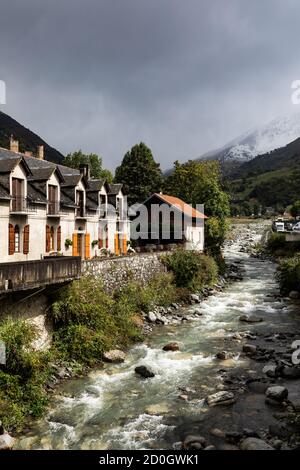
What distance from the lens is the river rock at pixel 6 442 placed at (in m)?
11.1

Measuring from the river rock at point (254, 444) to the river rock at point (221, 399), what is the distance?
110 inches

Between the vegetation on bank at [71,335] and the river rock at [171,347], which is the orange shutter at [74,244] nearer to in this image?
the vegetation on bank at [71,335]

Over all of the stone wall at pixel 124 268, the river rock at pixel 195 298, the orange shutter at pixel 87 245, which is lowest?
the river rock at pixel 195 298

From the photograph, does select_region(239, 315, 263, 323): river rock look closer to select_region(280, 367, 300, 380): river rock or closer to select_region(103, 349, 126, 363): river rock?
select_region(280, 367, 300, 380): river rock

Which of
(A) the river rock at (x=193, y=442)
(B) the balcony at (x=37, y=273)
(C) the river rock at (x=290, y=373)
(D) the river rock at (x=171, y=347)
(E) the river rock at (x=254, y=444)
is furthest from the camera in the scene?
(D) the river rock at (x=171, y=347)

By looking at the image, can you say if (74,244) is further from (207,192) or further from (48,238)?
(207,192)

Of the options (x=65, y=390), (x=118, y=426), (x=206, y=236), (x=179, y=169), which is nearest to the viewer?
(x=118, y=426)

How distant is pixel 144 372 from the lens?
17.2 metres

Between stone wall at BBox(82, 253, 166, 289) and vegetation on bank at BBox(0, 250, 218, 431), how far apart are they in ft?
1.82

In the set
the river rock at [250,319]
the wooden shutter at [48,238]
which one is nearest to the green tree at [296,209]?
the river rock at [250,319]

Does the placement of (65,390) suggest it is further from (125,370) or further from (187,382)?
(187,382)

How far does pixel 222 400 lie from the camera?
14.5 meters

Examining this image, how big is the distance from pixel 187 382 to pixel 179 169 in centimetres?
4417

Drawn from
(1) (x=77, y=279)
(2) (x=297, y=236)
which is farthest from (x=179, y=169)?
(1) (x=77, y=279)
